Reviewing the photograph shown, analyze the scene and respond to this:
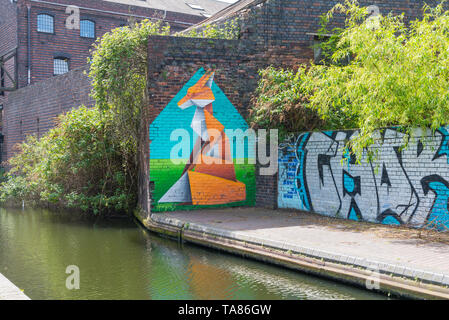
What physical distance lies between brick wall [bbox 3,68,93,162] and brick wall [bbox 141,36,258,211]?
774 centimetres

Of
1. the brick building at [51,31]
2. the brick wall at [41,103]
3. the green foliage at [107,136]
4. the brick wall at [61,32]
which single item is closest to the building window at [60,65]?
the brick building at [51,31]

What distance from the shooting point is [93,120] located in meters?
14.5

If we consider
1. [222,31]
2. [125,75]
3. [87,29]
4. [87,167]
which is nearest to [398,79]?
[222,31]

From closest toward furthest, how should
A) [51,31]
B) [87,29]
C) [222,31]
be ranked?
[222,31] → [51,31] → [87,29]

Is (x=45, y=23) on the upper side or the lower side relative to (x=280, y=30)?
upper

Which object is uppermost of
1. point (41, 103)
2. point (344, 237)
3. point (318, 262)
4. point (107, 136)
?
point (41, 103)

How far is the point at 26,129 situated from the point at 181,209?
1508 cm

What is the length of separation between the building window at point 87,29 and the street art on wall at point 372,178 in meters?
20.5

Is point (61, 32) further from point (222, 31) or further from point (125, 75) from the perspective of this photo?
point (222, 31)

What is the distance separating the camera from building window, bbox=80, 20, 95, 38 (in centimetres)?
2850

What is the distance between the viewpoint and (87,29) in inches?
1132

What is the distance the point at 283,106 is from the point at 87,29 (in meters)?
21.1

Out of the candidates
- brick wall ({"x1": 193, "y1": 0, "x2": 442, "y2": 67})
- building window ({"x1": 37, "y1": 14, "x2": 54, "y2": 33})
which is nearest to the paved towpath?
brick wall ({"x1": 193, "y1": 0, "x2": 442, "y2": 67})

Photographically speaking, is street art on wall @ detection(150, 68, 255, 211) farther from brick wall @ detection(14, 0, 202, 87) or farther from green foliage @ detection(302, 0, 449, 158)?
brick wall @ detection(14, 0, 202, 87)
